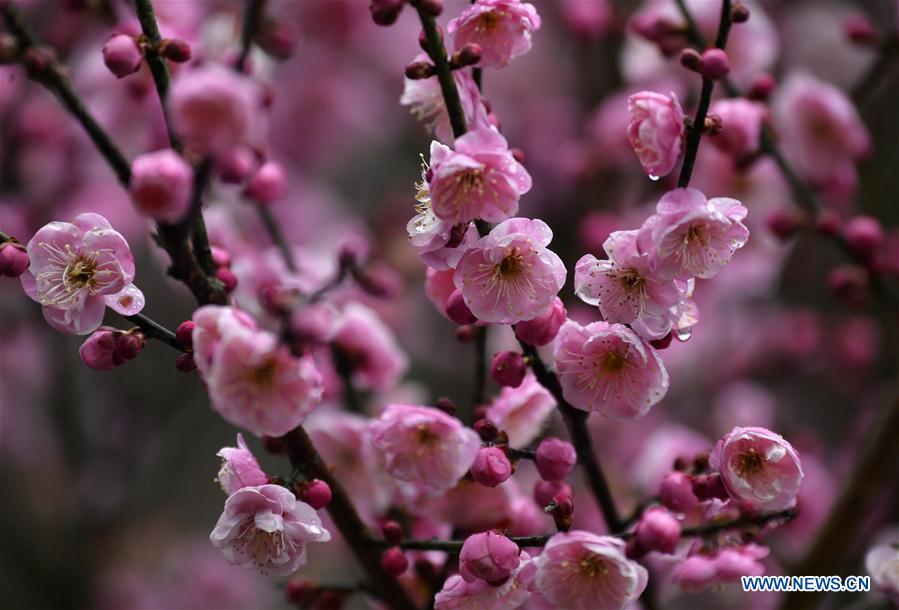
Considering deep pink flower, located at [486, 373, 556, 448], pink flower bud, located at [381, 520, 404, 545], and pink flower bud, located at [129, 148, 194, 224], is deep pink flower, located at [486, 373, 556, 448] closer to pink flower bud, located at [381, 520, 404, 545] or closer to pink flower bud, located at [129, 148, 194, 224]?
pink flower bud, located at [381, 520, 404, 545]

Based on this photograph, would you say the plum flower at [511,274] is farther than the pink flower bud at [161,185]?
Yes

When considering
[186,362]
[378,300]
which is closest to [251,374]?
[186,362]

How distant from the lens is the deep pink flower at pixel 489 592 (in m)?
0.73

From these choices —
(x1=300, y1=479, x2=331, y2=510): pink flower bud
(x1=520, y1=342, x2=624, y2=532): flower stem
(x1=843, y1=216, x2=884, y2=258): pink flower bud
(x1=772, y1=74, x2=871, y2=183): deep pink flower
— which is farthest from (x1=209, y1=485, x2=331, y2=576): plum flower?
(x1=772, y1=74, x2=871, y2=183): deep pink flower

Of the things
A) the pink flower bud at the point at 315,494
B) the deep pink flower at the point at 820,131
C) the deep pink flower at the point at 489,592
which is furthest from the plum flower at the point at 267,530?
the deep pink flower at the point at 820,131

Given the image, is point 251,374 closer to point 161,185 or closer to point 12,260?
point 161,185

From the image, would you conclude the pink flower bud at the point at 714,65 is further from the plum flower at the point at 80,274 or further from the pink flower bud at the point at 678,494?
the plum flower at the point at 80,274

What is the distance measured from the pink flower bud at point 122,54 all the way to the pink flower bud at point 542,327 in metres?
0.37

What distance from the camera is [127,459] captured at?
1.76 meters

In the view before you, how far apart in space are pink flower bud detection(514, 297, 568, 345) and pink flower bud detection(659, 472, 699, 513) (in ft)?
0.51

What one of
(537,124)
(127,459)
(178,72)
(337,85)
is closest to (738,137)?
(178,72)

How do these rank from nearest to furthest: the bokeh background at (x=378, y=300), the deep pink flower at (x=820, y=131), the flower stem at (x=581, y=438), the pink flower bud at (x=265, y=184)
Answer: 1. the flower stem at (x=581, y=438)
2. the pink flower bud at (x=265, y=184)
3. the deep pink flower at (x=820, y=131)
4. the bokeh background at (x=378, y=300)

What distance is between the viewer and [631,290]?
72cm

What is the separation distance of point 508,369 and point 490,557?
0.15 metres
